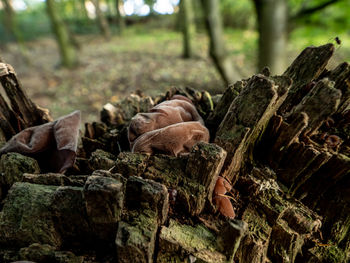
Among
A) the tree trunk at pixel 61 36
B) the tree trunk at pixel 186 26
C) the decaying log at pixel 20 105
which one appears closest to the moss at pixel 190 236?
the decaying log at pixel 20 105

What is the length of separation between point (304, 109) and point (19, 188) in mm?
1816

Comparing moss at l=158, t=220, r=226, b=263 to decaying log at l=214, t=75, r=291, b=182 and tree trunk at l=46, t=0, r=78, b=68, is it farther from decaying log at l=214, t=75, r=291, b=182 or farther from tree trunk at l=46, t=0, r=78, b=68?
tree trunk at l=46, t=0, r=78, b=68

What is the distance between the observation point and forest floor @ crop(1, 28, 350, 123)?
10.0 metres

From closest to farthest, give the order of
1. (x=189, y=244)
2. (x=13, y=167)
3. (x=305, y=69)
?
(x=189, y=244)
(x=13, y=167)
(x=305, y=69)

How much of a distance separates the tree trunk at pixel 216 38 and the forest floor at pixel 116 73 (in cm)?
97

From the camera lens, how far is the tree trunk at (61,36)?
446 inches

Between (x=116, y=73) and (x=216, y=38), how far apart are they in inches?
242

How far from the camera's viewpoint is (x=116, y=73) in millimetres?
11844

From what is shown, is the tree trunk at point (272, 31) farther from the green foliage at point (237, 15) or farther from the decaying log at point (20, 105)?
the green foliage at point (237, 15)

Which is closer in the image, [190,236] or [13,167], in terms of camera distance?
[190,236]

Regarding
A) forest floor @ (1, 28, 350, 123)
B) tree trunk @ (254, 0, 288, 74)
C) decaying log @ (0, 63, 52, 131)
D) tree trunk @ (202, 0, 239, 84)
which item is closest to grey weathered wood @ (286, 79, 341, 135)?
decaying log @ (0, 63, 52, 131)

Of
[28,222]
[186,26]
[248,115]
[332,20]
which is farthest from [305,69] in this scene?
[186,26]

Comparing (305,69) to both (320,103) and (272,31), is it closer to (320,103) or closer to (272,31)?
(320,103)

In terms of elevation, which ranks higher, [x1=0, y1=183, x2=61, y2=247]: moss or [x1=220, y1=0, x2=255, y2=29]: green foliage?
[x1=220, y1=0, x2=255, y2=29]: green foliage
